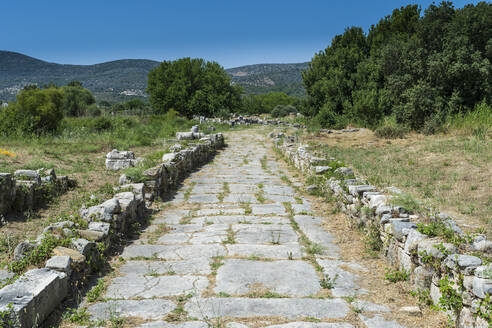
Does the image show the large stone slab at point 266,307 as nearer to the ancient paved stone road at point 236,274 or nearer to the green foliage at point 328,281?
the ancient paved stone road at point 236,274

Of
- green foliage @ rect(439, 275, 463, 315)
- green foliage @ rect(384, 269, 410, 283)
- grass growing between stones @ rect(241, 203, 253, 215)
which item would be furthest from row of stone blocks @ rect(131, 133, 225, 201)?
green foliage @ rect(439, 275, 463, 315)

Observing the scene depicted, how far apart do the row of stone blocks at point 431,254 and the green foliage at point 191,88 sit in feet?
91.5

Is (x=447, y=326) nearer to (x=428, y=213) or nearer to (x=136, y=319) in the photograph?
(x=428, y=213)

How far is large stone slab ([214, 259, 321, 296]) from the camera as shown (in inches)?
140

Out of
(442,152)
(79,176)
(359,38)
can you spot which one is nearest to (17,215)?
(79,176)

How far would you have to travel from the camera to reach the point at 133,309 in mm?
3143

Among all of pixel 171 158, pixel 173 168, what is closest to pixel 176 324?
pixel 173 168

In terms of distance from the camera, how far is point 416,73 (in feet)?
51.9

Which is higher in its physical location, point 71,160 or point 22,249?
point 71,160

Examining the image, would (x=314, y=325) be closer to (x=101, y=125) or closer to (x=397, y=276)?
(x=397, y=276)

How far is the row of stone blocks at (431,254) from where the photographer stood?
263 centimetres

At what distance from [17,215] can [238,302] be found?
12.9 feet

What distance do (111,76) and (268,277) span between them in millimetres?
137857

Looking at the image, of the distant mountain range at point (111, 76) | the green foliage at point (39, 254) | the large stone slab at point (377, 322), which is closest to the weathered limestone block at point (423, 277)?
the large stone slab at point (377, 322)
